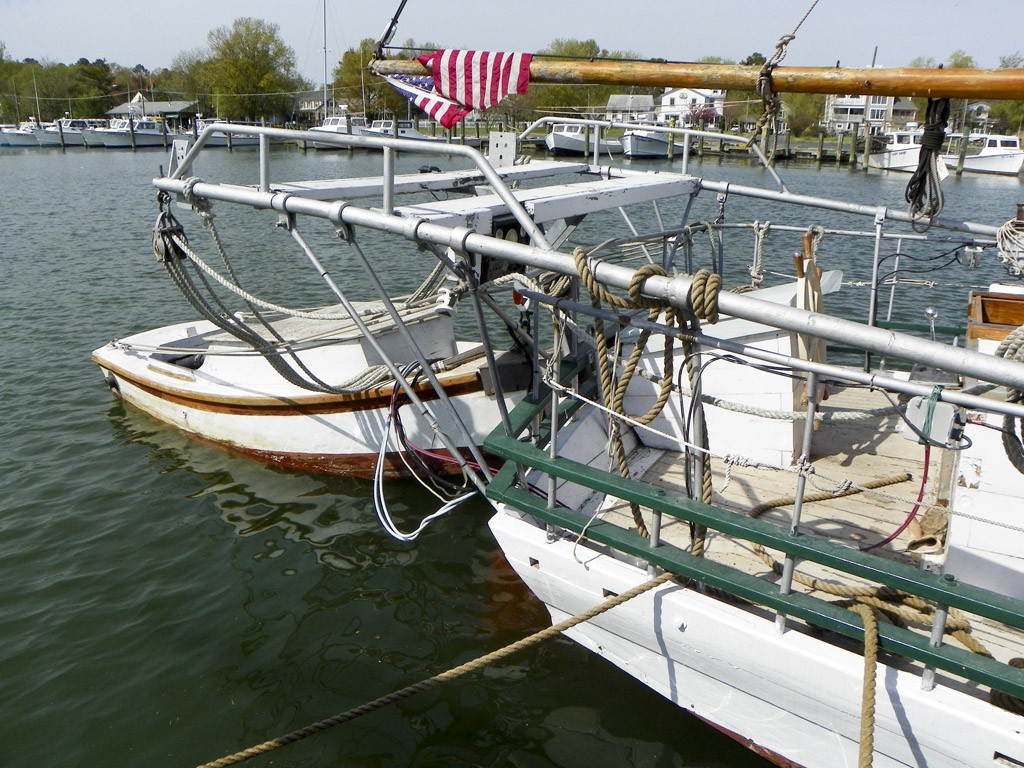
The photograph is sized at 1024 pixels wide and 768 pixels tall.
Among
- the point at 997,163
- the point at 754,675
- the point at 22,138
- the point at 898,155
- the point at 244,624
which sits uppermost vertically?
the point at 22,138

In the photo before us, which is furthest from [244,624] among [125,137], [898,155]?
[125,137]

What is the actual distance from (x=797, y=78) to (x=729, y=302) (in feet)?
6.09

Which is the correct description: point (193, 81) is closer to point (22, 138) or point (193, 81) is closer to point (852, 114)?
point (22, 138)

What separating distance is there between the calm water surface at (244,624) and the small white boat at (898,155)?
49260 millimetres

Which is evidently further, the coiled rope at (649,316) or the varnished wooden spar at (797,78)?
the varnished wooden spar at (797,78)

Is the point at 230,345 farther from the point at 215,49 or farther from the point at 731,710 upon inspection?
the point at 215,49

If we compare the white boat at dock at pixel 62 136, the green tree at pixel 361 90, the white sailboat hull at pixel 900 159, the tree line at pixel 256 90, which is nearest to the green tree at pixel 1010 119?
the tree line at pixel 256 90

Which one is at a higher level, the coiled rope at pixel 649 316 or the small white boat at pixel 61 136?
the small white boat at pixel 61 136

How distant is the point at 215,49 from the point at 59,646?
95.4 m

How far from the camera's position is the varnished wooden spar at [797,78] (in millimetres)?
3898

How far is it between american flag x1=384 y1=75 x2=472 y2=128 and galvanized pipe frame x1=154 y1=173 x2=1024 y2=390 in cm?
112

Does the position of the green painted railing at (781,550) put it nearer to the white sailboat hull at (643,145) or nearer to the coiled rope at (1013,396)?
the coiled rope at (1013,396)

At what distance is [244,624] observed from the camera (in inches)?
242

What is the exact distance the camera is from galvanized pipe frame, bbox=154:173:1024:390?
9.51ft
